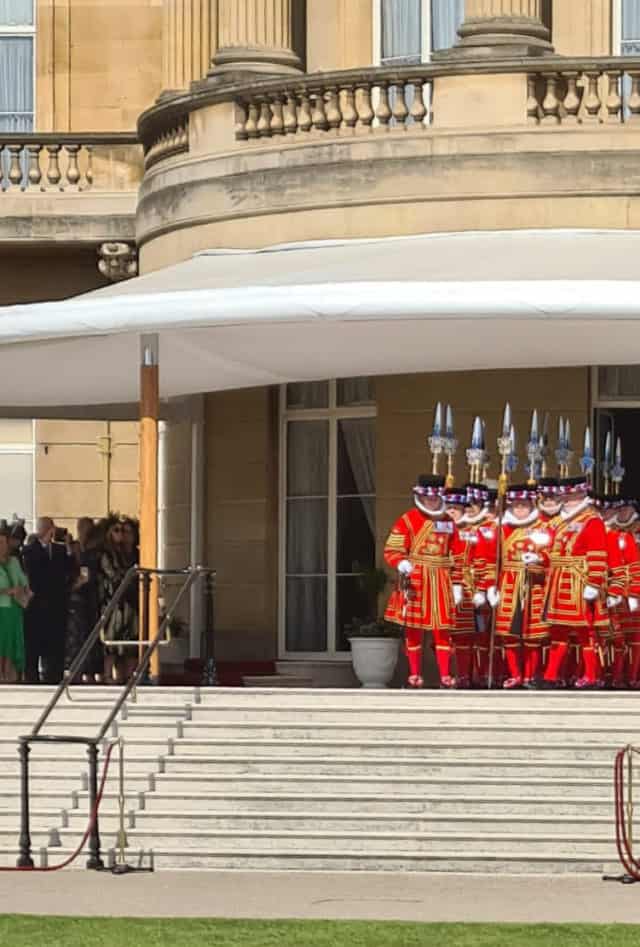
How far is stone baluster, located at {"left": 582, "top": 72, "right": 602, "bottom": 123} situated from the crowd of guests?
510 centimetres

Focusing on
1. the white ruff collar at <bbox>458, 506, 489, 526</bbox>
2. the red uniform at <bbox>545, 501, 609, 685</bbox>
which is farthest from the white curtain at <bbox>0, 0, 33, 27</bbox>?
the red uniform at <bbox>545, 501, 609, 685</bbox>

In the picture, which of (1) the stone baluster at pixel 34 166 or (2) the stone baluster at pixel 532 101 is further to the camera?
(1) the stone baluster at pixel 34 166

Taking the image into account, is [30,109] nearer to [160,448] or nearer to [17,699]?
[160,448]

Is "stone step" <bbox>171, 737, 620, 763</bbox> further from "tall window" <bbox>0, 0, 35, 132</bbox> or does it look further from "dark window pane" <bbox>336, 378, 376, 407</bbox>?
"tall window" <bbox>0, 0, 35, 132</bbox>

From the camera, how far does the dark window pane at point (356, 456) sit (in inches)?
1085

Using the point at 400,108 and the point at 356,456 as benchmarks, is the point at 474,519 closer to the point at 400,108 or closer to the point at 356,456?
the point at 400,108

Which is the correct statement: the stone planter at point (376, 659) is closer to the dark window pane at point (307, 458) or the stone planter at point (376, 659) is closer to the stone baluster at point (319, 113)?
the dark window pane at point (307, 458)

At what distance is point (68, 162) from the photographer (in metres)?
30.4

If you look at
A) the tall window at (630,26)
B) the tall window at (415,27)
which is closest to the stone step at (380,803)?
the tall window at (630,26)

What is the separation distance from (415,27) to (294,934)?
14.3m

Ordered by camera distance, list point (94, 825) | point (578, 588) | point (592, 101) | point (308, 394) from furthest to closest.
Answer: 1. point (308, 394)
2. point (592, 101)
3. point (578, 588)
4. point (94, 825)

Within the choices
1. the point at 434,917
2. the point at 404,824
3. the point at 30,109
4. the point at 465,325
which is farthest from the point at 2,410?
the point at 434,917

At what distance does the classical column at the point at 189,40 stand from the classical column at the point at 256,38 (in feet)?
4.18

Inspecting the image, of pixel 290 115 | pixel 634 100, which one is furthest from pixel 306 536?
pixel 634 100
